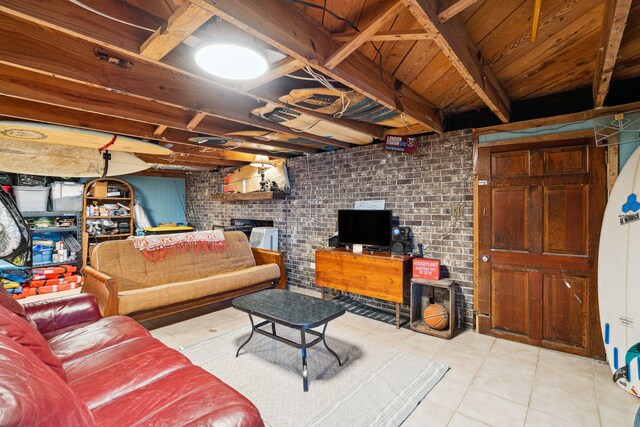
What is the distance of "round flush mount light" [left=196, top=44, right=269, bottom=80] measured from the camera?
1.47 m

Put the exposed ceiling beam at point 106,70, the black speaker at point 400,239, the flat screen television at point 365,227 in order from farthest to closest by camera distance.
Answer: the flat screen television at point 365,227
the black speaker at point 400,239
the exposed ceiling beam at point 106,70

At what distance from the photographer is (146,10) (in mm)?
1499

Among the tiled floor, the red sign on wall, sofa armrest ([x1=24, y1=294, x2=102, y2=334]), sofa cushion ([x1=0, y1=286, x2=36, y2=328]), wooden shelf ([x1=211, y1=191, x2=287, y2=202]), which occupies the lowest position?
the tiled floor

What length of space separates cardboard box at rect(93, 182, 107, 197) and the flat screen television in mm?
5029

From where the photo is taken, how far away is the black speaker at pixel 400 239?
3553 millimetres

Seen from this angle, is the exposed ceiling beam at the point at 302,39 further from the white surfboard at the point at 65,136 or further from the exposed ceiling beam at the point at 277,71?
the white surfboard at the point at 65,136

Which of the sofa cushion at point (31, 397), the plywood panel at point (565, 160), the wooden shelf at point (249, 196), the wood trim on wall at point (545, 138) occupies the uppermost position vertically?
the wood trim on wall at point (545, 138)

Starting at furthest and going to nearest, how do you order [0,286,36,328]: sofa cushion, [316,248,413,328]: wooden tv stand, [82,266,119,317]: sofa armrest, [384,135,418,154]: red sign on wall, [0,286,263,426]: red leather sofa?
[384,135,418,154]: red sign on wall
[316,248,413,328]: wooden tv stand
[82,266,119,317]: sofa armrest
[0,286,36,328]: sofa cushion
[0,286,263,426]: red leather sofa

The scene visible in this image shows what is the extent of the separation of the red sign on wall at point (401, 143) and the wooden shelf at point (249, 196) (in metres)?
2.15

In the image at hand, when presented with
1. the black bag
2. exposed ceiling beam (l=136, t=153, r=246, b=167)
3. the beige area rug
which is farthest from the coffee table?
exposed ceiling beam (l=136, t=153, r=246, b=167)

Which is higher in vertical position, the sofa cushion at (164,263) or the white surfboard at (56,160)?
the white surfboard at (56,160)

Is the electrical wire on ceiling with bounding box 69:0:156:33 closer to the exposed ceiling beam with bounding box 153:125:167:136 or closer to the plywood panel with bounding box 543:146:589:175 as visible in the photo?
the exposed ceiling beam with bounding box 153:125:167:136

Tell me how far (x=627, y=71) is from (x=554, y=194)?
1066mm

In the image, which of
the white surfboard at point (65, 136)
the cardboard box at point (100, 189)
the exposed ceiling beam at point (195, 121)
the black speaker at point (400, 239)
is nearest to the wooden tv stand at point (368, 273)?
the black speaker at point (400, 239)
